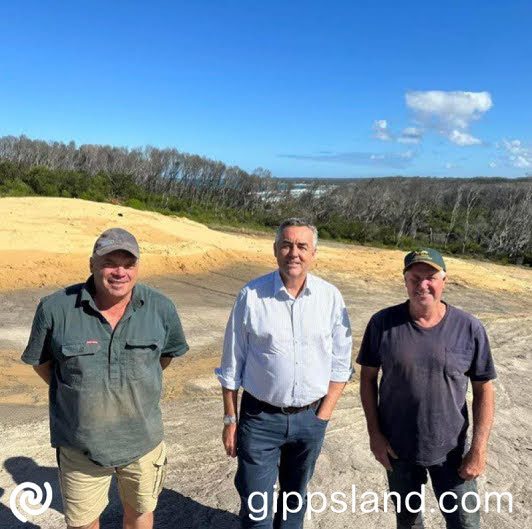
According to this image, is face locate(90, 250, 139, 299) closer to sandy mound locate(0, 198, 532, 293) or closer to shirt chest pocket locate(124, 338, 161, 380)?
shirt chest pocket locate(124, 338, 161, 380)

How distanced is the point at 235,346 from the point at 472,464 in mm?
1369

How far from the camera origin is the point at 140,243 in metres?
14.8

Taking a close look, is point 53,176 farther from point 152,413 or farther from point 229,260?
point 152,413

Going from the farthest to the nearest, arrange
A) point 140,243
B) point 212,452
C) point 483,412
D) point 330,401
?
point 140,243 → point 212,452 → point 330,401 → point 483,412

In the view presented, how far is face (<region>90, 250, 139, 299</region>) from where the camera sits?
242 centimetres

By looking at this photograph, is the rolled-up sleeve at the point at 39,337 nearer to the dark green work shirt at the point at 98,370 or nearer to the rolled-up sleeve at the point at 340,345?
the dark green work shirt at the point at 98,370

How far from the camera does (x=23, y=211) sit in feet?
53.5

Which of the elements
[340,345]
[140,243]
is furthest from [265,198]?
[340,345]

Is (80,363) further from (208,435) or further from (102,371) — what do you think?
(208,435)

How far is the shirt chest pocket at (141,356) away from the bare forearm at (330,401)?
0.94 metres

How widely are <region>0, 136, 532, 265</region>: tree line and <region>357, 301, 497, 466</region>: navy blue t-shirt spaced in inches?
1169

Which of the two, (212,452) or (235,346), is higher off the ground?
(235,346)

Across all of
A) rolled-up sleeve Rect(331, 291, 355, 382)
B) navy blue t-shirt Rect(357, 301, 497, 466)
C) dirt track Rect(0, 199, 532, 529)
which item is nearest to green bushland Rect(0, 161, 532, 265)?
dirt track Rect(0, 199, 532, 529)

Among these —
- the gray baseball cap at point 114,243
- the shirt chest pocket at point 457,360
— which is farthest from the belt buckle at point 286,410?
the gray baseball cap at point 114,243
